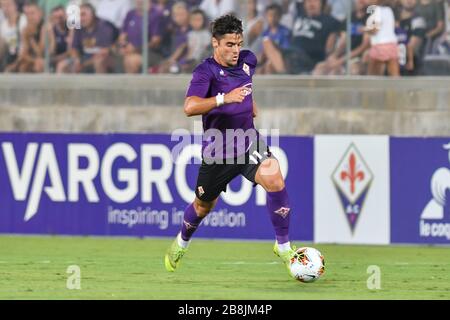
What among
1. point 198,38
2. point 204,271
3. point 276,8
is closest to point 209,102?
point 204,271

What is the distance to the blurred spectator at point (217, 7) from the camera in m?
17.3

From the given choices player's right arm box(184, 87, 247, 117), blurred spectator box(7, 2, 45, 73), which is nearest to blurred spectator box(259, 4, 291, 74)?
blurred spectator box(7, 2, 45, 73)

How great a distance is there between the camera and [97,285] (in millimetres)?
11047

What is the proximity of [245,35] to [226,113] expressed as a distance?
6184 mm

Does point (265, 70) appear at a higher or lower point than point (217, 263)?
higher

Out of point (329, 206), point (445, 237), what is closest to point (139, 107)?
point (329, 206)

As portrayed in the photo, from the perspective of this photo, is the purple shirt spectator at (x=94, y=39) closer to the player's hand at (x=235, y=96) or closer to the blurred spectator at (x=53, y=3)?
the blurred spectator at (x=53, y=3)

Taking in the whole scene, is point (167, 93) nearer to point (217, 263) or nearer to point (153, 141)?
point (153, 141)

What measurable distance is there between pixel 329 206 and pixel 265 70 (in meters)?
2.84

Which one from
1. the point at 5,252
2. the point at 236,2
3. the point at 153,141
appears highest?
Result: the point at 236,2

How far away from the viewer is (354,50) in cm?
1723

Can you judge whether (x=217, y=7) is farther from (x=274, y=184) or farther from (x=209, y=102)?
(x=274, y=184)

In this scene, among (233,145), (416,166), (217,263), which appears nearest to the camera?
(233,145)

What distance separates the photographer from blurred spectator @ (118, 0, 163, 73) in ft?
58.5
